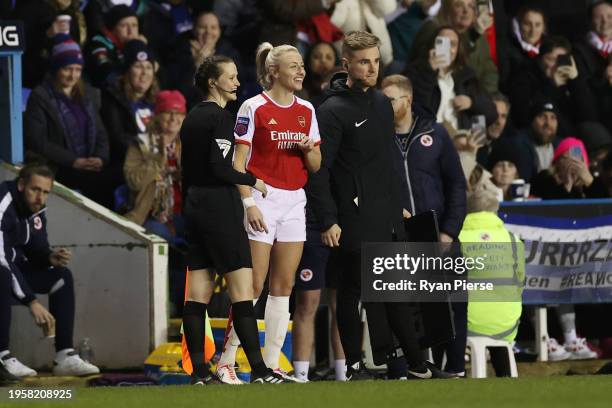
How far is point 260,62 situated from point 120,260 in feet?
10.7

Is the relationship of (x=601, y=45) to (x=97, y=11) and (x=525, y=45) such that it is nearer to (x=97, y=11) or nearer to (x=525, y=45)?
(x=525, y=45)

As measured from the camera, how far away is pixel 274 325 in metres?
10.1

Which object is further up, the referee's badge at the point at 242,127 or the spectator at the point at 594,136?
the referee's badge at the point at 242,127

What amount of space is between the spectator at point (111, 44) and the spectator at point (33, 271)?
→ 236 cm

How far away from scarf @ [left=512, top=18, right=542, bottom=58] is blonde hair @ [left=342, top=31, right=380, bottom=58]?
7.04m

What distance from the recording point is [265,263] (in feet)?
32.6

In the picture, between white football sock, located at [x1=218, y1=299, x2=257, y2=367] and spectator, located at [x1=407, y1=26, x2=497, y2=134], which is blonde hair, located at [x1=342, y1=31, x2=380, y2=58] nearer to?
white football sock, located at [x1=218, y1=299, x2=257, y2=367]

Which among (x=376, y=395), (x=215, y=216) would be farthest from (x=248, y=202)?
(x=376, y=395)

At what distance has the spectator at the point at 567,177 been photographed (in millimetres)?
14641

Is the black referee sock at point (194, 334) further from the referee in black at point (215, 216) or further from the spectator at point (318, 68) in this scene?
→ the spectator at point (318, 68)

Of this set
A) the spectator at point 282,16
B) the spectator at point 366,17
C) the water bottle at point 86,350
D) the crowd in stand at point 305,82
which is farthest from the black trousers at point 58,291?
the spectator at point 366,17

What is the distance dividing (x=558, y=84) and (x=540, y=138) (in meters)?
1.25

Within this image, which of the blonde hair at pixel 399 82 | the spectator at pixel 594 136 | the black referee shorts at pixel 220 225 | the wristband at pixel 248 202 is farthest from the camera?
the spectator at pixel 594 136

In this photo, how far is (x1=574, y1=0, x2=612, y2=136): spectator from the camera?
17000 millimetres
